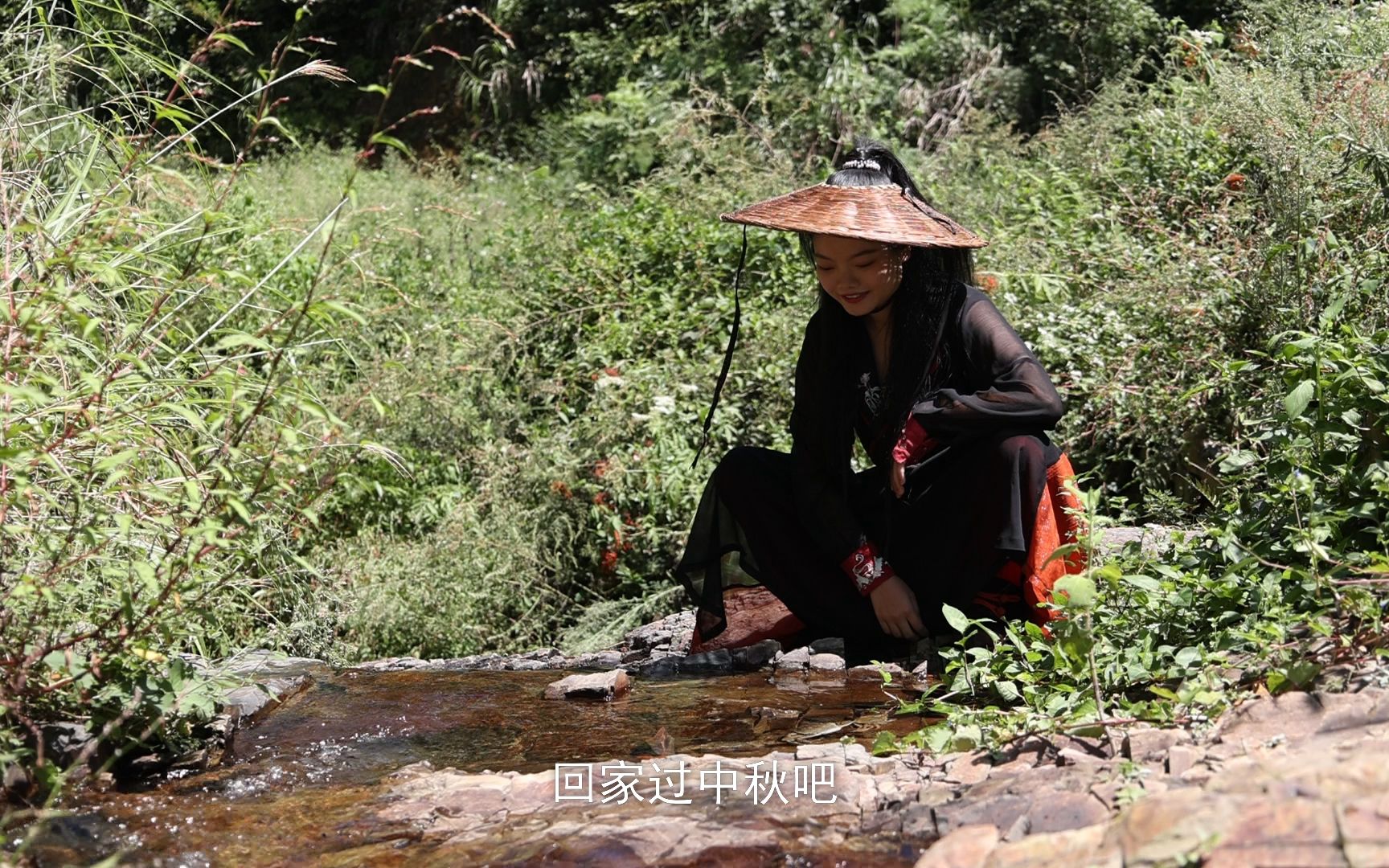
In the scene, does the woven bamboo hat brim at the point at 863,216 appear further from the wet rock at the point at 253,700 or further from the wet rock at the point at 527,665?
the wet rock at the point at 253,700

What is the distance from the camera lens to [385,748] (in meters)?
2.96

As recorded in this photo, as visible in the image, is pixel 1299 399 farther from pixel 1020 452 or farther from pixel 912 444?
pixel 912 444

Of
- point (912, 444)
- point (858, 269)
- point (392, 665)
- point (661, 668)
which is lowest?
point (392, 665)

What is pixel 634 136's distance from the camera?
29.0ft

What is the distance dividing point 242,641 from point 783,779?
7.94 ft

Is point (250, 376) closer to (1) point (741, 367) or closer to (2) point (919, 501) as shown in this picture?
(2) point (919, 501)

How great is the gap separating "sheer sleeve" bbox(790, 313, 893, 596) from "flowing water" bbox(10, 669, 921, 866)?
35 cm

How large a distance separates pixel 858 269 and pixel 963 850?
5.97ft

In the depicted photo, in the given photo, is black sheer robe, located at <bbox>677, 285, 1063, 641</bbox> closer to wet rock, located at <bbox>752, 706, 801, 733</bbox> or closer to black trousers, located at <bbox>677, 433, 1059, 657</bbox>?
black trousers, located at <bbox>677, 433, 1059, 657</bbox>

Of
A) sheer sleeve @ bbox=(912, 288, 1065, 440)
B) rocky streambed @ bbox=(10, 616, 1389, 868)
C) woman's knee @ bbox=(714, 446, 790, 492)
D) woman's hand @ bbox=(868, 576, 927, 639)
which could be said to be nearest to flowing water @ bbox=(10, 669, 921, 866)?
rocky streambed @ bbox=(10, 616, 1389, 868)

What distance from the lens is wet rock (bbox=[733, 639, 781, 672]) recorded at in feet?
12.3

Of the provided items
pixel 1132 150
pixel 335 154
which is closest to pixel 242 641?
pixel 1132 150

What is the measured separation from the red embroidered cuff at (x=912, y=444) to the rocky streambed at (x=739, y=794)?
693mm

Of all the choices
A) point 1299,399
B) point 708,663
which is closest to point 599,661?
point 708,663
